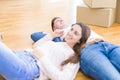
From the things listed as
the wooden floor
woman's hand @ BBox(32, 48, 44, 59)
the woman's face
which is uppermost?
the woman's face

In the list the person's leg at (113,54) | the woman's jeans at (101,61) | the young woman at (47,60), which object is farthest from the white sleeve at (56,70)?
the person's leg at (113,54)

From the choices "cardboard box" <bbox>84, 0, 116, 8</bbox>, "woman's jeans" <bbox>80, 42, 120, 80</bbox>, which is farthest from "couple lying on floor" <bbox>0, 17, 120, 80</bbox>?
"cardboard box" <bbox>84, 0, 116, 8</bbox>

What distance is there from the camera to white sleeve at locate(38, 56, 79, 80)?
1.31 metres

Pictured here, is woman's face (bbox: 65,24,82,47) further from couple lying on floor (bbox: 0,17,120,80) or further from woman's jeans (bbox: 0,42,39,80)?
woman's jeans (bbox: 0,42,39,80)

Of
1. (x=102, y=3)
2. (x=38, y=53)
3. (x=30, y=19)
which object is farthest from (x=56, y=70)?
(x=30, y=19)

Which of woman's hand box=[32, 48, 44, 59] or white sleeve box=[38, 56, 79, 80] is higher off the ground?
woman's hand box=[32, 48, 44, 59]

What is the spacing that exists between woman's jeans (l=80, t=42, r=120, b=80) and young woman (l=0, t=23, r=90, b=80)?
0.22 feet

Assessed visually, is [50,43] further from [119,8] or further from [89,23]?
[119,8]

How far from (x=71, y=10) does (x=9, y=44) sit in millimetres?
1359

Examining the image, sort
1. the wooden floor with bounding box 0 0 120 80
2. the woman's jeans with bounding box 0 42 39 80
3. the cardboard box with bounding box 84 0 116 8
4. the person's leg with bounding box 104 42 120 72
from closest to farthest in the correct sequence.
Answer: the woman's jeans with bounding box 0 42 39 80, the person's leg with bounding box 104 42 120 72, the wooden floor with bounding box 0 0 120 80, the cardboard box with bounding box 84 0 116 8

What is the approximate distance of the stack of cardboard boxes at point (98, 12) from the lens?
2539mm

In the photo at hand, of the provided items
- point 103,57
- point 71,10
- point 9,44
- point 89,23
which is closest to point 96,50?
point 103,57

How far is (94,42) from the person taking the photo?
5.37 feet

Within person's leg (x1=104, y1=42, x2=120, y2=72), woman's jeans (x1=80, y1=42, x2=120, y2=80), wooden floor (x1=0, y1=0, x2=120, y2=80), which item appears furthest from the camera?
wooden floor (x1=0, y1=0, x2=120, y2=80)
